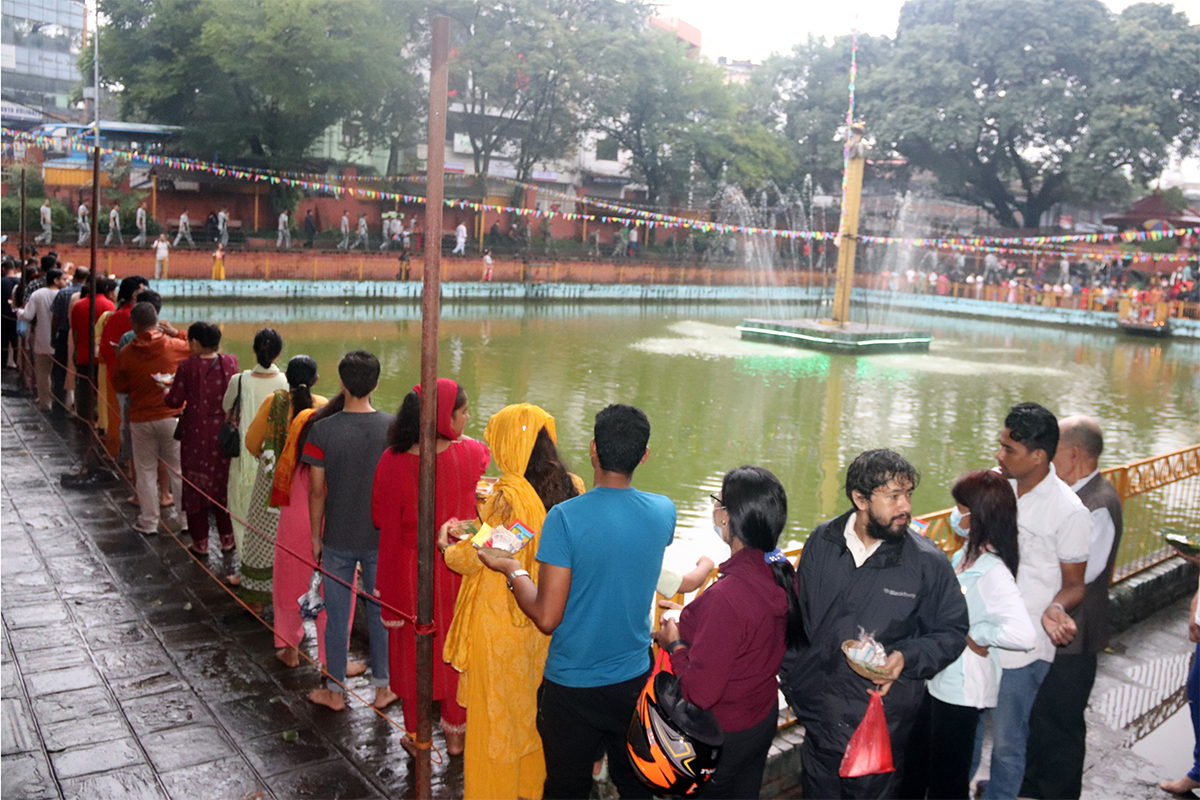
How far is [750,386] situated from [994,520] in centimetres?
1292

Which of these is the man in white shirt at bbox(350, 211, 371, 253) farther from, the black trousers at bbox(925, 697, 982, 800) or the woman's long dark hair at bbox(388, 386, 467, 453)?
the black trousers at bbox(925, 697, 982, 800)

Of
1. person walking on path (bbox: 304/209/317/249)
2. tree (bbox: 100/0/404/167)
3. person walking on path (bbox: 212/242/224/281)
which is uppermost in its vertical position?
tree (bbox: 100/0/404/167)

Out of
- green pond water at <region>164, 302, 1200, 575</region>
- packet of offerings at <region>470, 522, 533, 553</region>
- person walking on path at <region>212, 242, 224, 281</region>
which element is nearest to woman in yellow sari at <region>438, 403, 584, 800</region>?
packet of offerings at <region>470, 522, 533, 553</region>

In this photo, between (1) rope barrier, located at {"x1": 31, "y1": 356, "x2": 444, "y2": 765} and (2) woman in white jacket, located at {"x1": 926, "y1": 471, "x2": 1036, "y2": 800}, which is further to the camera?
(1) rope barrier, located at {"x1": 31, "y1": 356, "x2": 444, "y2": 765}

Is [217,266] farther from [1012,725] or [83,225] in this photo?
[1012,725]

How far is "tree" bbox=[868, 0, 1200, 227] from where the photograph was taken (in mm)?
35750

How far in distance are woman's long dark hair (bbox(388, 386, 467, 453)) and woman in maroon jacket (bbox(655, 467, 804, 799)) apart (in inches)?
51.5

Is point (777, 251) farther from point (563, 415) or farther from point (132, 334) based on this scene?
point (132, 334)

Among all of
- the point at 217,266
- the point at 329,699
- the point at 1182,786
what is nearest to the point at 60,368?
the point at 329,699

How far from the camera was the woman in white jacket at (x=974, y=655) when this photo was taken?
319cm

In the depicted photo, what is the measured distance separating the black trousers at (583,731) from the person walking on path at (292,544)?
5.59 feet

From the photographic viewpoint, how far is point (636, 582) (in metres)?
2.86

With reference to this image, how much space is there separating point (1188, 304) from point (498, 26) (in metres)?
24.9

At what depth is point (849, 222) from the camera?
2272cm
